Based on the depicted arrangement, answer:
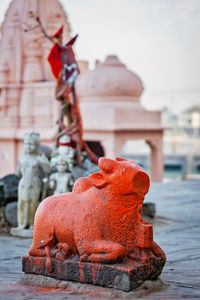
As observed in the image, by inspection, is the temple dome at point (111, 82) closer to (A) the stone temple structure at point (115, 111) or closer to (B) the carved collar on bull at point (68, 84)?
(A) the stone temple structure at point (115, 111)

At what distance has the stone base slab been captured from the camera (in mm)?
2787

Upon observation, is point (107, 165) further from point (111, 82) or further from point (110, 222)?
point (111, 82)

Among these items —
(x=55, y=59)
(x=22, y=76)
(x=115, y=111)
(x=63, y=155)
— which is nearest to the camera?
(x=63, y=155)

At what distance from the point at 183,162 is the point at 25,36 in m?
13.5

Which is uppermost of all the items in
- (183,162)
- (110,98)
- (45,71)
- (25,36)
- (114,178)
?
(25,36)

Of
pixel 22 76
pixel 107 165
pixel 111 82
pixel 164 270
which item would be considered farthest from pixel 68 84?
pixel 22 76

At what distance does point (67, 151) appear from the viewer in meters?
6.34

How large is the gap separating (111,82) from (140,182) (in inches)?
372

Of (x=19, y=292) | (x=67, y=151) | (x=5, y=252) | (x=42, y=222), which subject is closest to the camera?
(x=19, y=292)

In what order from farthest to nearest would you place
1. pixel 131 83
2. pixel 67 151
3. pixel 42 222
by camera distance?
pixel 131 83 → pixel 67 151 → pixel 42 222

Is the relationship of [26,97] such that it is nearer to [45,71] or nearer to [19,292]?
[45,71]

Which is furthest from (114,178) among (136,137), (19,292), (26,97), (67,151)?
(26,97)

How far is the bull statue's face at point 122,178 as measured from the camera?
9.66 ft

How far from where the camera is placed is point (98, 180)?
303cm
